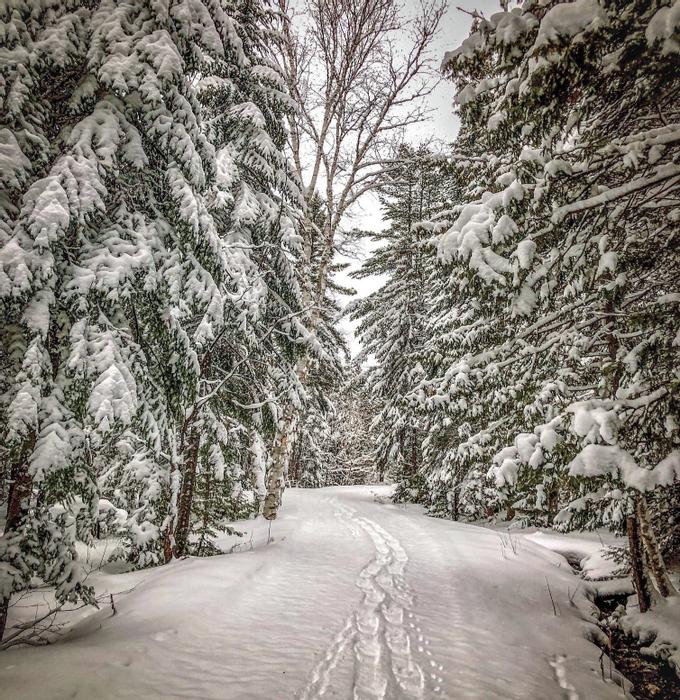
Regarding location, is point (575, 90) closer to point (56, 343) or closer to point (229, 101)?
point (56, 343)

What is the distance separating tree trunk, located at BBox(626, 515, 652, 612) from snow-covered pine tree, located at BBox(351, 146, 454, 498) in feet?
30.5

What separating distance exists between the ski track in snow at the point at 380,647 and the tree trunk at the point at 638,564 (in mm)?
3011

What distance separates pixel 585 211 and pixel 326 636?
5.02 meters

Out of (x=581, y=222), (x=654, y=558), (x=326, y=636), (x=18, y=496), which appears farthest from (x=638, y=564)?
(x=18, y=496)

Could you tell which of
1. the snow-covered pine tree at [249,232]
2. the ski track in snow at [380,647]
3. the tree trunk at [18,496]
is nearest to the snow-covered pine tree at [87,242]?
the tree trunk at [18,496]

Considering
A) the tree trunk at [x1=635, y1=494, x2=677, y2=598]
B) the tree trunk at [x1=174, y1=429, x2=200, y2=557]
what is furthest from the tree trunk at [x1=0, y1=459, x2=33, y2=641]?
the tree trunk at [x1=635, y1=494, x2=677, y2=598]

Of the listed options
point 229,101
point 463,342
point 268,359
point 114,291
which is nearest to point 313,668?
point 114,291

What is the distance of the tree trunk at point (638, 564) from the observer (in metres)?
5.00

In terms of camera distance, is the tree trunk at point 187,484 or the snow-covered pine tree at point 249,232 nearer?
the tree trunk at point 187,484

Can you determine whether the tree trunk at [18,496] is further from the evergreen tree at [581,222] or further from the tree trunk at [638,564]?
the tree trunk at [638,564]

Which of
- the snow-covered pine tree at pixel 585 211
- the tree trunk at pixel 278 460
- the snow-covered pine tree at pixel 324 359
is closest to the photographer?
the snow-covered pine tree at pixel 585 211

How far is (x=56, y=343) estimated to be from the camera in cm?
400

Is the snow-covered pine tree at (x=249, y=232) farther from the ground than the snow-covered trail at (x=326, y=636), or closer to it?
farther from the ground

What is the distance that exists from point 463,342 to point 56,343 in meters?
6.06
